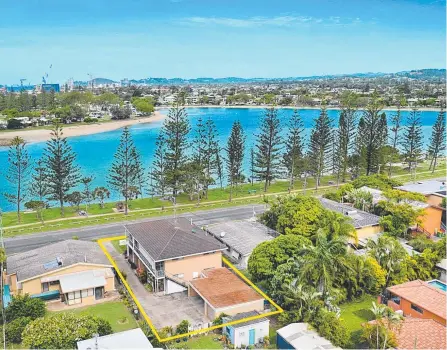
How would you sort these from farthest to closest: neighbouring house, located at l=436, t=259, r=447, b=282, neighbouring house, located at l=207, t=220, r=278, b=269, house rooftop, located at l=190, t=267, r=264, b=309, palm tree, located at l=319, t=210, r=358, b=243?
neighbouring house, located at l=207, t=220, r=278, b=269
palm tree, located at l=319, t=210, r=358, b=243
neighbouring house, located at l=436, t=259, r=447, b=282
house rooftop, located at l=190, t=267, r=264, b=309

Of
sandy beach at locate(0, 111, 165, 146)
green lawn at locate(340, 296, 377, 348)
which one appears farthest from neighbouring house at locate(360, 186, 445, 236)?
sandy beach at locate(0, 111, 165, 146)

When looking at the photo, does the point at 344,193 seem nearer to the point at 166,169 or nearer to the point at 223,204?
the point at 223,204

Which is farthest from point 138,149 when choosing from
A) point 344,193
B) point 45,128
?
point 344,193

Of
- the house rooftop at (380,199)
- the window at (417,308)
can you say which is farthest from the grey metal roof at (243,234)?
the house rooftop at (380,199)

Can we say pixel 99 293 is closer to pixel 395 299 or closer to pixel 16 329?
pixel 16 329

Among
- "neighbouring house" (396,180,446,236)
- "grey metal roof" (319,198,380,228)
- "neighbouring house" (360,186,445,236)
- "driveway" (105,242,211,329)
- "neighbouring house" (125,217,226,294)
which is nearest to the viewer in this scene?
"driveway" (105,242,211,329)

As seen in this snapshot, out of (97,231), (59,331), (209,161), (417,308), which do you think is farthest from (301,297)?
(209,161)

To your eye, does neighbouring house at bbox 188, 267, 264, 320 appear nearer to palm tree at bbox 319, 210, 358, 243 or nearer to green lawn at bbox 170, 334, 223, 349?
green lawn at bbox 170, 334, 223, 349
